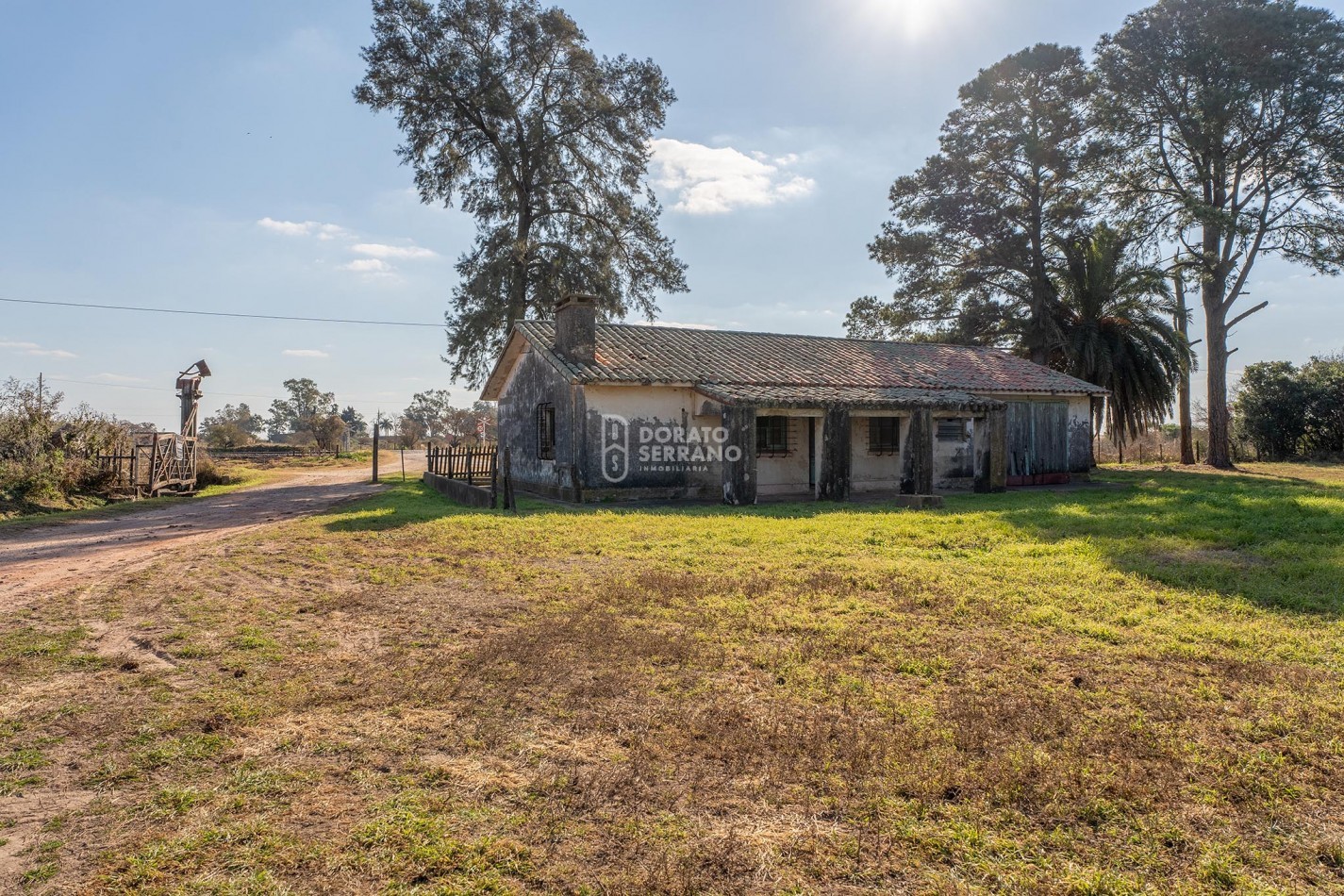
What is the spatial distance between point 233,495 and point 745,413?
14.4 m

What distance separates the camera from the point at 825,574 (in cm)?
750

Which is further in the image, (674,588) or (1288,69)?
(1288,69)

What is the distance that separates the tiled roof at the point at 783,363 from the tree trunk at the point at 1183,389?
23.1 feet

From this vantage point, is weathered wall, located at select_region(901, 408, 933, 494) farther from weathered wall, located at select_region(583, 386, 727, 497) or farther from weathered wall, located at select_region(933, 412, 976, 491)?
weathered wall, located at select_region(583, 386, 727, 497)

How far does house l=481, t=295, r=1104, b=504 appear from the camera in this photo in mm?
15516

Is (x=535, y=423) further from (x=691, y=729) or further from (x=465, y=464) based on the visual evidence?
(x=691, y=729)

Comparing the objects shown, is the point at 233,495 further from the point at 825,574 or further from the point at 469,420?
the point at 469,420

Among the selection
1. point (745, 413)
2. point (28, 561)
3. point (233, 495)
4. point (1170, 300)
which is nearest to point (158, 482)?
point (233, 495)

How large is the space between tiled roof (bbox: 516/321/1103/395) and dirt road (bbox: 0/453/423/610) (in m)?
6.87

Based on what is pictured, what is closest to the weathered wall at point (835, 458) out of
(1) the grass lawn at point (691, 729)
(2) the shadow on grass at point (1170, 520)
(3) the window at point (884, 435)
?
(2) the shadow on grass at point (1170, 520)

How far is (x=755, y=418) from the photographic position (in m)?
15.3

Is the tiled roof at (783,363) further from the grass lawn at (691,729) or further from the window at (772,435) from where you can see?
the grass lawn at (691,729)

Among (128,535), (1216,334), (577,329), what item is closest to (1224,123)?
(1216,334)

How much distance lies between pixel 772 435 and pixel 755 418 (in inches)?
80.7
